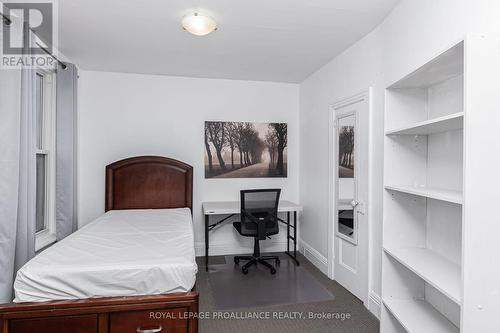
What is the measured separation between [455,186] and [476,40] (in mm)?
866

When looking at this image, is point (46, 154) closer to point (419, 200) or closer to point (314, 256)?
point (314, 256)

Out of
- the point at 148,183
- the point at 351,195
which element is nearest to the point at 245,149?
the point at 148,183

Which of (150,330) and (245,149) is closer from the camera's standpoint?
(150,330)

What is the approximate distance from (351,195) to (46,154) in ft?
10.9

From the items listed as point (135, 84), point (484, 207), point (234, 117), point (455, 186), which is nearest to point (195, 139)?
point (234, 117)

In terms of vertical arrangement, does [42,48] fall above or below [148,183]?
above

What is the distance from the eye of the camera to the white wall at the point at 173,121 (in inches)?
150

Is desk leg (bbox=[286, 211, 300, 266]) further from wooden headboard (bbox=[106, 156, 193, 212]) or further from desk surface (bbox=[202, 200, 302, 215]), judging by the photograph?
wooden headboard (bbox=[106, 156, 193, 212])

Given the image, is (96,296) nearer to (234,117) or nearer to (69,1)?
(69,1)

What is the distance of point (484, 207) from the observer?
1185mm

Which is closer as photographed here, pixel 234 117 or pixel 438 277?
pixel 438 277

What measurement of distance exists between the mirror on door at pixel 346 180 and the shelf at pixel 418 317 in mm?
1067

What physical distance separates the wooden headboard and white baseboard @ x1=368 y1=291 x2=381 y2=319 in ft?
7.64

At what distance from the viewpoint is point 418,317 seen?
1.72 meters
